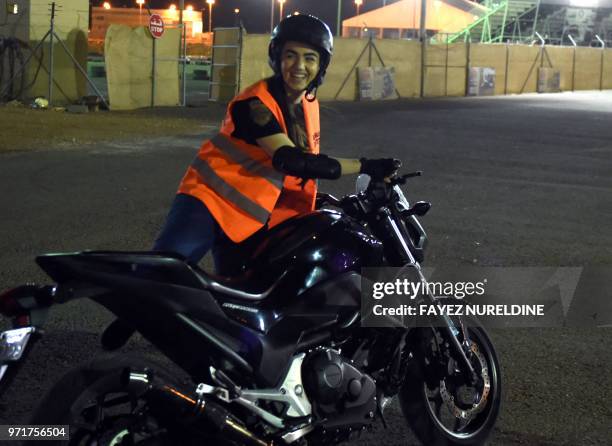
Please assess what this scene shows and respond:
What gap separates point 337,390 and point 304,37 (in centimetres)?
156

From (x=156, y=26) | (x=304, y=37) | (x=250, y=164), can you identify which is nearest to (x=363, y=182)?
(x=250, y=164)

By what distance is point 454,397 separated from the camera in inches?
169

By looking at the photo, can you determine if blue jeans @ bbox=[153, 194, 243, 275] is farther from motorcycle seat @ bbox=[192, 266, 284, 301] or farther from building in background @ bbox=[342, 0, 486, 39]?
building in background @ bbox=[342, 0, 486, 39]

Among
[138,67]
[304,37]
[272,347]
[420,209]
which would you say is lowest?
[272,347]

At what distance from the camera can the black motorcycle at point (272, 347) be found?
3131mm

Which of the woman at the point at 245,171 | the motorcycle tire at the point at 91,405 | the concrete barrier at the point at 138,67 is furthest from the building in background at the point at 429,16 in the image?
the motorcycle tire at the point at 91,405

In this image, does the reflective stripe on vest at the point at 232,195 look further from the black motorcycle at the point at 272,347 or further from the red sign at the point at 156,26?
the red sign at the point at 156,26

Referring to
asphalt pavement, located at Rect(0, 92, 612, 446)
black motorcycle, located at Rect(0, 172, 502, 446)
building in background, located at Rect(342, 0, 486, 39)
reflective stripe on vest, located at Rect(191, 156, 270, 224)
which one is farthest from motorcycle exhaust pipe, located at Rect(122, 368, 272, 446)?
building in background, located at Rect(342, 0, 486, 39)

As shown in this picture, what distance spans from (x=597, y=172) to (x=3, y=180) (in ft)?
28.3

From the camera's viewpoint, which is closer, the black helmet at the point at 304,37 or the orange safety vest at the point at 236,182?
the orange safety vest at the point at 236,182

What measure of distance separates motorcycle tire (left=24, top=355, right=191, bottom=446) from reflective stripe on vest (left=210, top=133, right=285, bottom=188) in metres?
1.14

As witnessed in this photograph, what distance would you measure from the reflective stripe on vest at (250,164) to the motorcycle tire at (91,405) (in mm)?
1143

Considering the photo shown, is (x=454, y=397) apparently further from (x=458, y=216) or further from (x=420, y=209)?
(x=458, y=216)

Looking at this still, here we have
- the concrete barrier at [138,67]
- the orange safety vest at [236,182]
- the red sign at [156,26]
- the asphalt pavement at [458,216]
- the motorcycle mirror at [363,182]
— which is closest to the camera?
the orange safety vest at [236,182]
